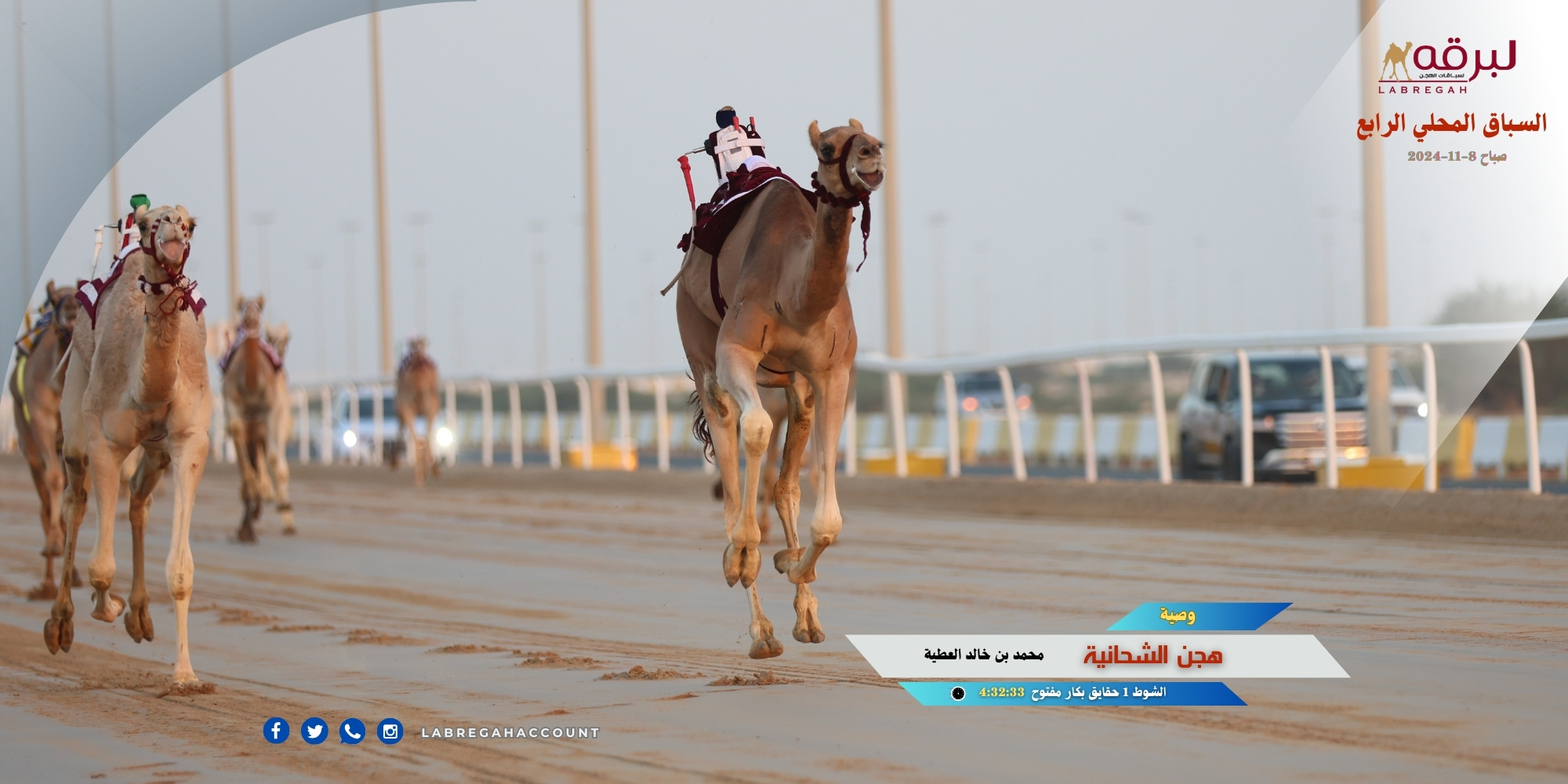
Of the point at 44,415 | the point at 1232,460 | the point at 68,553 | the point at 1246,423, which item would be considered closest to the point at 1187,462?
the point at 1232,460

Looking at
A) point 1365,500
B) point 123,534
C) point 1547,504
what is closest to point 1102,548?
point 1365,500

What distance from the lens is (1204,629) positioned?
7977 millimetres

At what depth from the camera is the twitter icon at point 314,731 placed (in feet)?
20.8

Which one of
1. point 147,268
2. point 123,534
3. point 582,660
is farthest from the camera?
point 123,534

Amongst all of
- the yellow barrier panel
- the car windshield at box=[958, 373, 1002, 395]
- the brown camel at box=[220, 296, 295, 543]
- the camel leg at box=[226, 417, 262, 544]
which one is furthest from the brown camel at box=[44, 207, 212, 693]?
the car windshield at box=[958, 373, 1002, 395]

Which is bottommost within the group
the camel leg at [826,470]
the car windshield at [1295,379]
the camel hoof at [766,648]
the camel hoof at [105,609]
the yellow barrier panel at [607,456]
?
the camel hoof at [766,648]

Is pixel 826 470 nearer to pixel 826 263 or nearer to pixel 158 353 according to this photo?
pixel 826 263

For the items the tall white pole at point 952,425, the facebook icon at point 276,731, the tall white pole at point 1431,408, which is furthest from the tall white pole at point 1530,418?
the facebook icon at point 276,731

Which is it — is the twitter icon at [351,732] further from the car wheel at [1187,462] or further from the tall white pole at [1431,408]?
the car wheel at [1187,462]

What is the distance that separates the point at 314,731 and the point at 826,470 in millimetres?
2202

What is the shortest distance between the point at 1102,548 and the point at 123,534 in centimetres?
1082

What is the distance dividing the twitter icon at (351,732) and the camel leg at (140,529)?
123 inches

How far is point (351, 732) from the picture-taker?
6367 mm

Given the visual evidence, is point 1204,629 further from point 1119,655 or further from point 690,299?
point 690,299
